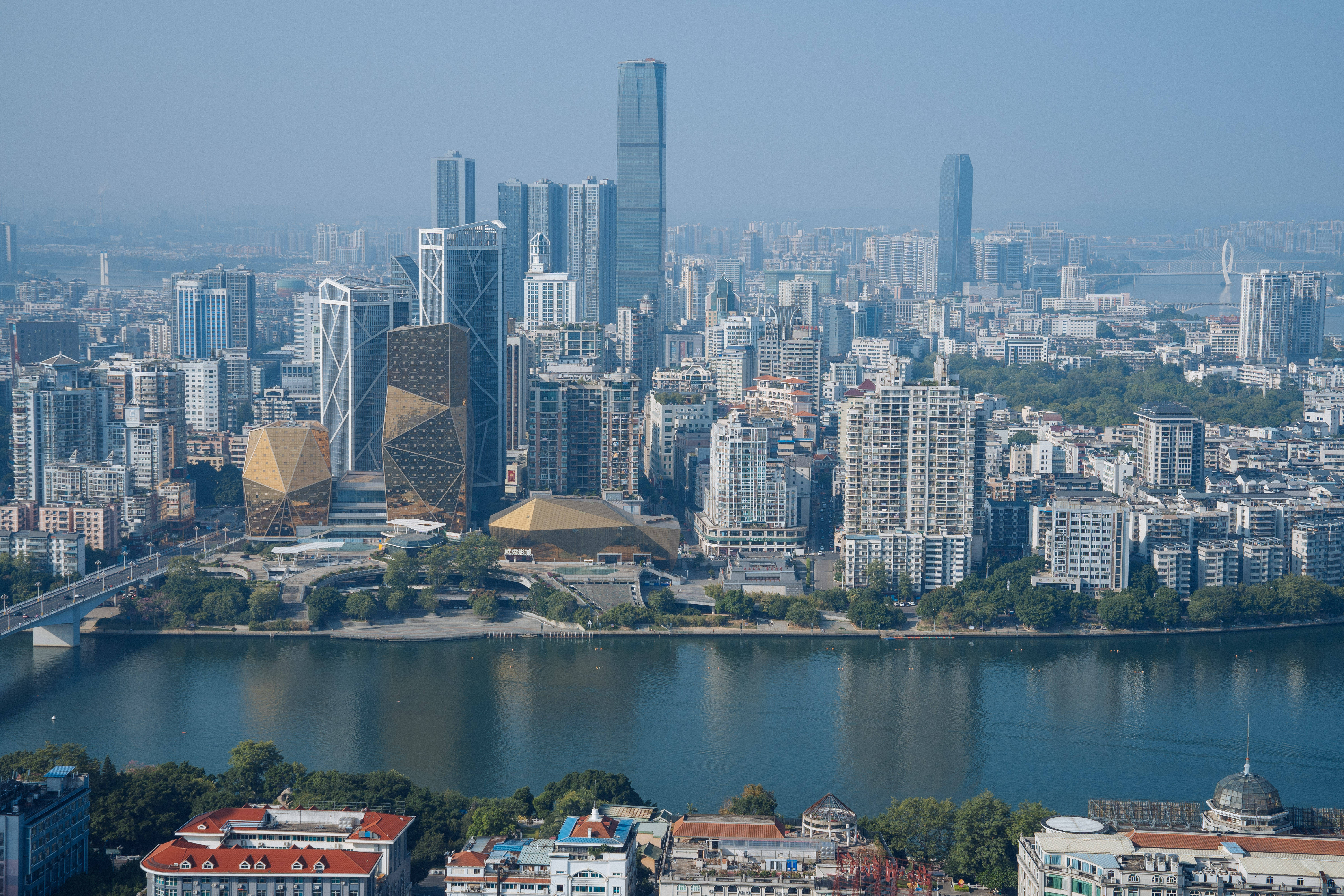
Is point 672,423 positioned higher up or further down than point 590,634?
higher up

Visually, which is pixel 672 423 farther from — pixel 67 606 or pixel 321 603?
pixel 67 606

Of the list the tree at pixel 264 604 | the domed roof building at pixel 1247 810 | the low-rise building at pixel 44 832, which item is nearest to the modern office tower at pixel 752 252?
the tree at pixel 264 604

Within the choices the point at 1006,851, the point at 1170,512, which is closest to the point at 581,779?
the point at 1006,851

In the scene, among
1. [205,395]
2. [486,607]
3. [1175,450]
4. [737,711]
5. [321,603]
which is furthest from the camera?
[205,395]

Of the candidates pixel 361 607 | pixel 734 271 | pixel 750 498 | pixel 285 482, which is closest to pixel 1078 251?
pixel 734 271

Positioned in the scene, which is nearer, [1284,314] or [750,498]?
[750,498]

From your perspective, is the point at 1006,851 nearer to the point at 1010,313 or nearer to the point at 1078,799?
the point at 1078,799

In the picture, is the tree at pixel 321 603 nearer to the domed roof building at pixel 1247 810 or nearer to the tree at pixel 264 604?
the tree at pixel 264 604
